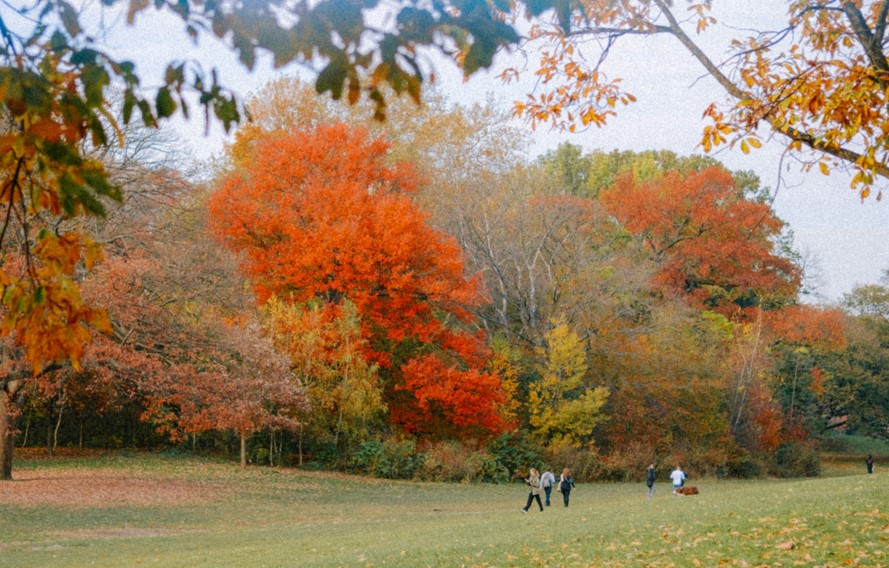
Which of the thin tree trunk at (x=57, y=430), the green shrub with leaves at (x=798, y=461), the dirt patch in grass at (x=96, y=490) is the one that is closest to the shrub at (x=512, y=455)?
the dirt patch in grass at (x=96, y=490)

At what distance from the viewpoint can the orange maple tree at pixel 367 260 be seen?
3175cm

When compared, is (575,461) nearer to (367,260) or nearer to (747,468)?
(747,468)

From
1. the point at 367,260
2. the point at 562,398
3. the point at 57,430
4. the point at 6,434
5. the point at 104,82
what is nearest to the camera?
the point at 104,82

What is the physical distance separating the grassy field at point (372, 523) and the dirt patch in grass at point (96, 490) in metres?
0.05

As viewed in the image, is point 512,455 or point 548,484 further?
point 512,455

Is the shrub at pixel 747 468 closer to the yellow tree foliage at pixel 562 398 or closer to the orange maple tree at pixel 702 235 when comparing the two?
the yellow tree foliage at pixel 562 398

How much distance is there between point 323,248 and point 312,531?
46.7ft

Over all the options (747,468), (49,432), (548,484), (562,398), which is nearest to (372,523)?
(548,484)

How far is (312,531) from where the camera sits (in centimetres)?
1875

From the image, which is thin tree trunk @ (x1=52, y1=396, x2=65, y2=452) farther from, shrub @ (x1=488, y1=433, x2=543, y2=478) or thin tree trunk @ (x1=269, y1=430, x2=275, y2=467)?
shrub @ (x1=488, y1=433, x2=543, y2=478)

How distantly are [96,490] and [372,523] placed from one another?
7.47 meters

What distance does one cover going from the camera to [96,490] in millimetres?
23031

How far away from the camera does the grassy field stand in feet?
37.9

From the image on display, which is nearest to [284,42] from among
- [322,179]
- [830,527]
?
[830,527]
